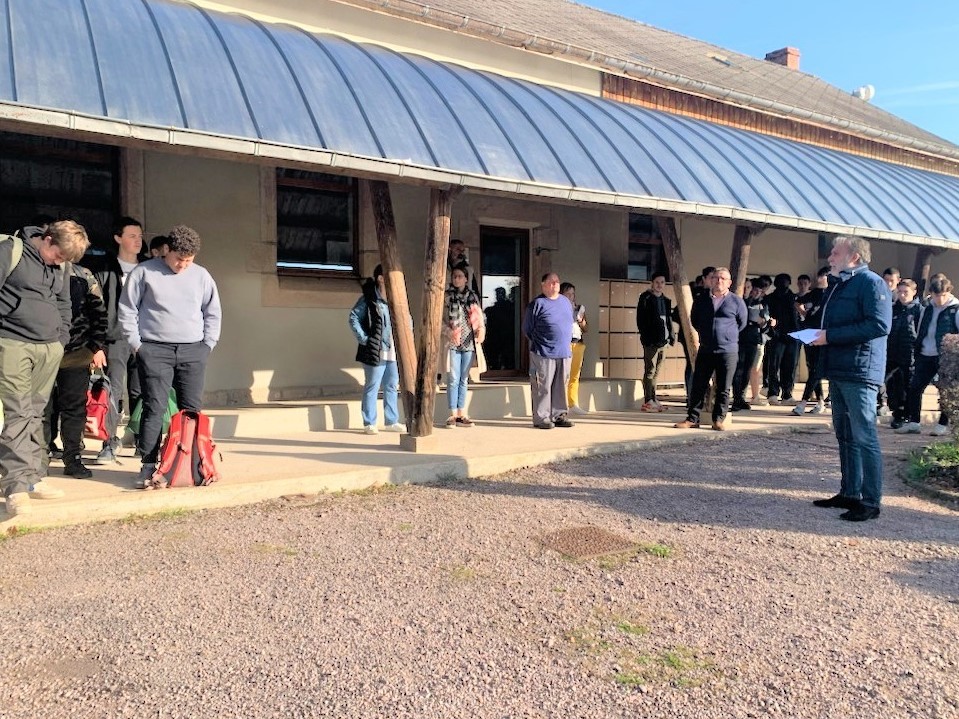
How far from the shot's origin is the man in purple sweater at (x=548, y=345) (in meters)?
7.50

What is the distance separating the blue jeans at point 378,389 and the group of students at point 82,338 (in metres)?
2.13

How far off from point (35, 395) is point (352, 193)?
16.6 feet

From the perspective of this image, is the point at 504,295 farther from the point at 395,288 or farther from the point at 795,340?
the point at 395,288

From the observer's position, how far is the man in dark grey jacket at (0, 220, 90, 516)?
13.4ft

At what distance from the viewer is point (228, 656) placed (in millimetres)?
2779

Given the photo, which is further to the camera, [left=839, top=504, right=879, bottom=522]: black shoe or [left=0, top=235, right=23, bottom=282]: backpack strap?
[left=839, top=504, right=879, bottom=522]: black shoe

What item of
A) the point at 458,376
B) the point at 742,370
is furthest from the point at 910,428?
the point at 458,376

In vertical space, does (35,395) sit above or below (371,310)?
below

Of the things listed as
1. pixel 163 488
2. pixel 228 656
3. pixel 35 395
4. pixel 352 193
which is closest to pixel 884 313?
pixel 228 656

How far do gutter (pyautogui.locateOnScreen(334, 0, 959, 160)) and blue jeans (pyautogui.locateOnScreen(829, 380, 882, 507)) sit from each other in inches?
256

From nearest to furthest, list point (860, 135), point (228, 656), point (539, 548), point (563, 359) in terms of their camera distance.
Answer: point (228, 656), point (539, 548), point (563, 359), point (860, 135)

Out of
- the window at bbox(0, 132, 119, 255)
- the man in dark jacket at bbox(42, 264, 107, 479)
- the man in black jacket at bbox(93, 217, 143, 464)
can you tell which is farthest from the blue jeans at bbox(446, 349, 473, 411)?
the window at bbox(0, 132, 119, 255)

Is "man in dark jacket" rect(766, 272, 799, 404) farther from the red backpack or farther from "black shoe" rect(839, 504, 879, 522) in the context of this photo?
the red backpack

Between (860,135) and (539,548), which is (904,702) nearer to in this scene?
(539,548)
